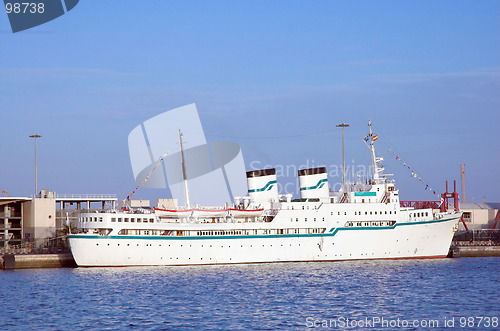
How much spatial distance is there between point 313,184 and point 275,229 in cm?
569

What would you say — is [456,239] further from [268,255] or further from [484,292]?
[484,292]

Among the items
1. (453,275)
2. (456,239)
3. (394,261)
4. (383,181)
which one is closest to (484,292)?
(453,275)

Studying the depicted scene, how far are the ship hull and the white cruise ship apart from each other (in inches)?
3.0

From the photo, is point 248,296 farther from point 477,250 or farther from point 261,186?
point 477,250

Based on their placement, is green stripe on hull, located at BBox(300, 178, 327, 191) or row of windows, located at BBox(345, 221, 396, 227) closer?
row of windows, located at BBox(345, 221, 396, 227)

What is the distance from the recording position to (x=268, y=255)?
180 feet

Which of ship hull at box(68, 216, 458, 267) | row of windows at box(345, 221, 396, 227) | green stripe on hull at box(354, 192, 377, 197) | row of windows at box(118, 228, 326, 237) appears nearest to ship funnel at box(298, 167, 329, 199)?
green stripe on hull at box(354, 192, 377, 197)

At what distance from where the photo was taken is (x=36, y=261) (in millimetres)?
53969

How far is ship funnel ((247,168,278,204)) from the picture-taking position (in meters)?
58.4

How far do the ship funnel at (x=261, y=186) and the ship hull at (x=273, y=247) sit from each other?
452cm

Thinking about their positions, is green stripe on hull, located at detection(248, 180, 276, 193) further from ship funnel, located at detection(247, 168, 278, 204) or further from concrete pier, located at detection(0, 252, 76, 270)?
concrete pier, located at detection(0, 252, 76, 270)

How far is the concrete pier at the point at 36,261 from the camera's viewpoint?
53.3m

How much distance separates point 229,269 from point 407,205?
20723 mm

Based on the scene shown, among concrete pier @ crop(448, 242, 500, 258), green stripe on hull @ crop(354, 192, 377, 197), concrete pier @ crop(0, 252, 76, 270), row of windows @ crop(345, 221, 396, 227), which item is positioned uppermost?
green stripe on hull @ crop(354, 192, 377, 197)
